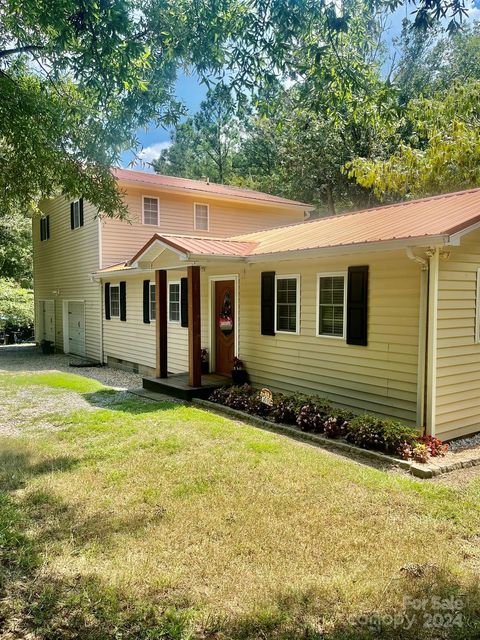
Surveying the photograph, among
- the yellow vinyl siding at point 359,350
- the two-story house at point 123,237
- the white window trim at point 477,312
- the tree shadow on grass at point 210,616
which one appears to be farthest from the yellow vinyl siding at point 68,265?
the tree shadow on grass at point 210,616

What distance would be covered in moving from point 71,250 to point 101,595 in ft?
52.7

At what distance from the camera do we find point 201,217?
16812 millimetres

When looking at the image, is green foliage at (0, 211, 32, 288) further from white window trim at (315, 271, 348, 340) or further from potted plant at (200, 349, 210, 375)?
white window trim at (315, 271, 348, 340)

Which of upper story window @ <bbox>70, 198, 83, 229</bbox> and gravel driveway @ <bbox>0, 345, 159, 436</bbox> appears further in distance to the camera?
upper story window @ <bbox>70, 198, 83, 229</bbox>

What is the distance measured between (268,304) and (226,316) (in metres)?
1.50

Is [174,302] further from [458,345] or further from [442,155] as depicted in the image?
[442,155]

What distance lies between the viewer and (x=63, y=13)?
429 centimetres

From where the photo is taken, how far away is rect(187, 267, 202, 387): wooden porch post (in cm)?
946

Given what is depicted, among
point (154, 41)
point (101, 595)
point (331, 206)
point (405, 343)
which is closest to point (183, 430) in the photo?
point (405, 343)

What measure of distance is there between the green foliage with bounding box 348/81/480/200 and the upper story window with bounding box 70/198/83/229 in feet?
30.7

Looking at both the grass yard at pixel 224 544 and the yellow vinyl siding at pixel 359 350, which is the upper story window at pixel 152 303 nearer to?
the yellow vinyl siding at pixel 359 350

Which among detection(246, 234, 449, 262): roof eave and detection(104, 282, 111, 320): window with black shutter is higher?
detection(246, 234, 449, 262): roof eave

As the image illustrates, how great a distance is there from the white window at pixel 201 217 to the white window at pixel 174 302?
532 cm

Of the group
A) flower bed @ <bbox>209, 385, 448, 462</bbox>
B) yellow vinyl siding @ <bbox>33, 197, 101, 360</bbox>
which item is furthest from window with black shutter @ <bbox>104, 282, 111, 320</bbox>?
flower bed @ <bbox>209, 385, 448, 462</bbox>
